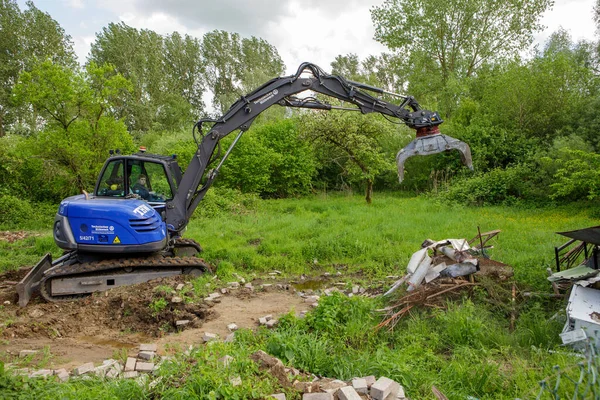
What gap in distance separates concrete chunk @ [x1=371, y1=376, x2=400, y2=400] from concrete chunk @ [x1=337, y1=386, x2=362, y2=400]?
217mm

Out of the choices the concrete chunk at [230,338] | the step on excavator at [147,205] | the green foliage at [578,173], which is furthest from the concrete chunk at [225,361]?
the green foliage at [578,173]

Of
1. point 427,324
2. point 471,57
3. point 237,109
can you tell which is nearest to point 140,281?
point 237,109

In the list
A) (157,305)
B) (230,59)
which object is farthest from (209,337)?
(230,59)

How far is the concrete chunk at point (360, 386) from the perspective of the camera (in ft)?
12.1

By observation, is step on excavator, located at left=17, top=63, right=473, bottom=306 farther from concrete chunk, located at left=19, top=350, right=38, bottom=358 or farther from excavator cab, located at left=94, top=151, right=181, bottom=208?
concrete chunk, located at left=19, top=350, right=38, bottom=358

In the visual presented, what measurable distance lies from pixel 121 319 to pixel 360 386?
4147 mm

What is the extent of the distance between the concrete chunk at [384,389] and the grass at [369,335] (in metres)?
0.34

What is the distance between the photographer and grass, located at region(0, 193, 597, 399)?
373 cm

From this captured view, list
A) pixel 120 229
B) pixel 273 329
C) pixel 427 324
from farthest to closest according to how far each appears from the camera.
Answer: pixel 120 229 → pixel 273 329 → pixel 427 324

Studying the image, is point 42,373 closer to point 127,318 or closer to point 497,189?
point 127,318

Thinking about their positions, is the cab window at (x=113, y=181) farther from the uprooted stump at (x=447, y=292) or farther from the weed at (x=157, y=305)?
the uprooted stump at (x=447, y=292)

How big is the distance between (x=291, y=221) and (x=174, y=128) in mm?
21954

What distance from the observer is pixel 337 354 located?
4789 mm

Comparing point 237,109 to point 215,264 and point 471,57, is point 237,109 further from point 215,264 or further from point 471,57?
point 471,57
